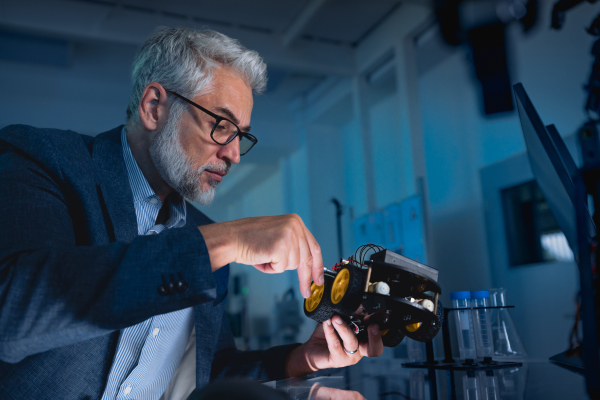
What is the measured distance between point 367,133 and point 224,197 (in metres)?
4.64

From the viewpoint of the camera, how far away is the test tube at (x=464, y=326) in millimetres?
1072

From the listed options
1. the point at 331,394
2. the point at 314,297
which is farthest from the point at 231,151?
the point at 331,394

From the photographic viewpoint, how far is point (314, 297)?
92 centimetres

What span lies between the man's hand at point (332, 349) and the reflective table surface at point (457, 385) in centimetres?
5

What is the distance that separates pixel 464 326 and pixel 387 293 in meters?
0.49

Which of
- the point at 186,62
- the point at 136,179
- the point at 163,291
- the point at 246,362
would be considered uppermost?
the point at 186,62

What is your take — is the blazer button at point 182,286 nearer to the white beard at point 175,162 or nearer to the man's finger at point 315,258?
the man's finger at point 315,258

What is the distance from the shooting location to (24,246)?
69cm

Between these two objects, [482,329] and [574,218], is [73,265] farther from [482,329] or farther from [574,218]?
[482,329]

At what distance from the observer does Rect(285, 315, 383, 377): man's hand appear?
36.3 inches

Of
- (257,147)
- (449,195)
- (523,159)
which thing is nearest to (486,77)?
(523,159)

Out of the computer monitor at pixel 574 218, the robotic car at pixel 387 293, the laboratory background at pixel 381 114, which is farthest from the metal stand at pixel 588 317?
the laboratory background at pixel 381 114

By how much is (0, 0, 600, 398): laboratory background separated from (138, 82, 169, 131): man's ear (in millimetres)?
830

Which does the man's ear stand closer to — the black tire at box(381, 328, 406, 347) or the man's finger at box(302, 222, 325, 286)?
the man's finger at box(302, 222, 325, 286)
